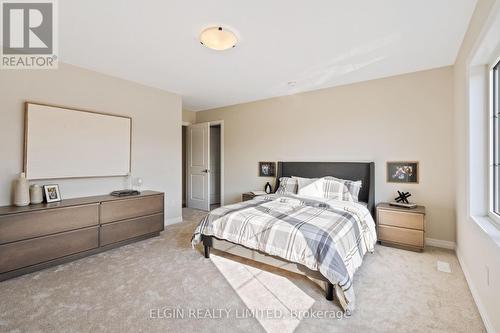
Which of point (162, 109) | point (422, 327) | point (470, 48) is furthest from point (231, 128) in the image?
point (422, 327)

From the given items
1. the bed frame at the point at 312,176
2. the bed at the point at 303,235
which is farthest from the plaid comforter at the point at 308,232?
the bed frame at the point at 312,176

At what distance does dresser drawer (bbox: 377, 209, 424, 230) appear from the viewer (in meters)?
2.96

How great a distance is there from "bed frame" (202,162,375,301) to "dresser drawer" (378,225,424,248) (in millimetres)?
323

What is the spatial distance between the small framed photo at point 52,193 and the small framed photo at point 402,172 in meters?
4.55

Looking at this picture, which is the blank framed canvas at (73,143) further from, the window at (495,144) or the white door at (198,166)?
the window at (495,144)

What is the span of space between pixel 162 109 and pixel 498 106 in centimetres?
436

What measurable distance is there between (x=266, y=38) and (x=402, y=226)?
9.45 feet

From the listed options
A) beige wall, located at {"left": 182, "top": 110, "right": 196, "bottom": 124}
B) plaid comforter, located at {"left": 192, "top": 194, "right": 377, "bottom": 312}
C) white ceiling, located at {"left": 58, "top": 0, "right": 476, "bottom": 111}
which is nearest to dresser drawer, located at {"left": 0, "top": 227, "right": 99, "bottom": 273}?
plaid comforter, located at {"left": 192, "top": 194, "right": 377, "bottom": 312}

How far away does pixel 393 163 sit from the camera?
3482 millimetres

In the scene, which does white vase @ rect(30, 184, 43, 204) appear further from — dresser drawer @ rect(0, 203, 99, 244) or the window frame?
the window frame

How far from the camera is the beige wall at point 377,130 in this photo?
3170 millimetres

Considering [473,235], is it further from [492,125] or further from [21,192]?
[21,192]

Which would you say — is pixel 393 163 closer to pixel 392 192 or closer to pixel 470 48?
pixel 392 192

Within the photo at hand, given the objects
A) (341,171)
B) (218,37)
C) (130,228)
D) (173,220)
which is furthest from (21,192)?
(341,171)
